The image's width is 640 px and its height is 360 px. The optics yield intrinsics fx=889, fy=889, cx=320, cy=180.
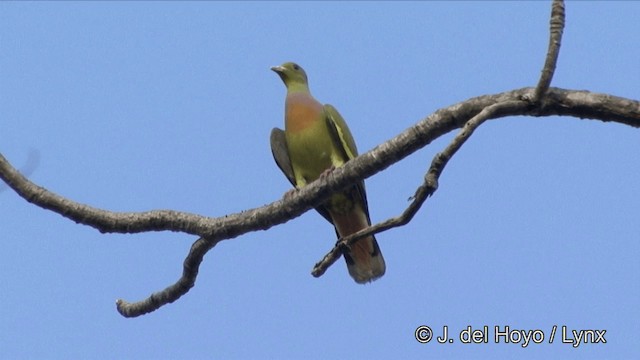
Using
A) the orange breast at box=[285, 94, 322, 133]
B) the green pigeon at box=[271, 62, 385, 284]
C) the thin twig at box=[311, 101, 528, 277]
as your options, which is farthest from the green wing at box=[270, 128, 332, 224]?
the thin twig at box=[311, 101, 528, 277]

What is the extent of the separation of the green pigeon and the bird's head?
337 millimetres

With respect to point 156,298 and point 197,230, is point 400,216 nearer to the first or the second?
point 197,230

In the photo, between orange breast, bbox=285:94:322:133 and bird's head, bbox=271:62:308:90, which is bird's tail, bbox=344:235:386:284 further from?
bird's head, bbox=271:62:308:90

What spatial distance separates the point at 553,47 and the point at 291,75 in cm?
435

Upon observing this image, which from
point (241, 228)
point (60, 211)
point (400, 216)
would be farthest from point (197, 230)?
point (400, 216)

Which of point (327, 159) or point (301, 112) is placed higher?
point (301, 112)

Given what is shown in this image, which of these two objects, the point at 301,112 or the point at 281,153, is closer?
the point at 301,112

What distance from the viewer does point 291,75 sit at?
7.73 metres

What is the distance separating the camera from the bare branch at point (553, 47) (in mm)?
3568

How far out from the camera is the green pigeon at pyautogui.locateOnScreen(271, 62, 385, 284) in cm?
650

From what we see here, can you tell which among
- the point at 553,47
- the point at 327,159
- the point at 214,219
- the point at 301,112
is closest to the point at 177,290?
the point at 214,219

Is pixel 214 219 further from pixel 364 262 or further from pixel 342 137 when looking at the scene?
pixel 342 137

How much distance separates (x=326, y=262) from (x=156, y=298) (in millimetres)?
1083

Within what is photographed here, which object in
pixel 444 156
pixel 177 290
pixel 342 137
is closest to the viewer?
pixel 444 156
